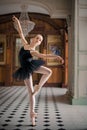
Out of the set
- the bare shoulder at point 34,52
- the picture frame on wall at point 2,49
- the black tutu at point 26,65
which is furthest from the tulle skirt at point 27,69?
the picture frame on wall at point 2,49

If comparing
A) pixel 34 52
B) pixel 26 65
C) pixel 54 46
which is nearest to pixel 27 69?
pixel 26 65

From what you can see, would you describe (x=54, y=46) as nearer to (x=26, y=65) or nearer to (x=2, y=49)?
(x=2, y=49)

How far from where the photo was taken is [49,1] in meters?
9.11

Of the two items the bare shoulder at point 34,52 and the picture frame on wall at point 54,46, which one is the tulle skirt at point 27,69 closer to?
the bare shoulder at point 34,52

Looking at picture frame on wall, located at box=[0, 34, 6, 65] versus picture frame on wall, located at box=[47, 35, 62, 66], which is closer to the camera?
picture frame on wall, located at box=[47, 35, 62, 66]

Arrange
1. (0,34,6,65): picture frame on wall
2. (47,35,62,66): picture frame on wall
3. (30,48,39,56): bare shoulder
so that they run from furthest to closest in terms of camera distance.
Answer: (0,34,6,65): picture frame on wall
(47,35,62,66): picture frame on wall
(30,48,39,56): bare shoulder

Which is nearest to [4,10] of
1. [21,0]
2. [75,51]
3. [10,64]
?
[21,0]

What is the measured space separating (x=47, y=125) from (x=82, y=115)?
1.37m

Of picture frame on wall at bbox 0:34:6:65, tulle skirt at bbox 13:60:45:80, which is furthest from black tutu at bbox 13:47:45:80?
picture frame on wall at bbox 0:34:6:65

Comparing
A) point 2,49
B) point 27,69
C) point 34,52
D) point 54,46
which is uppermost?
point 54,46

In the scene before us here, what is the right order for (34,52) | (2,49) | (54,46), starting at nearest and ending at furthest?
1. (34,52)
2. (54,46)
3. (2,49)

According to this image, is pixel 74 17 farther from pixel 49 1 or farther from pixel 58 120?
pixel 58 120

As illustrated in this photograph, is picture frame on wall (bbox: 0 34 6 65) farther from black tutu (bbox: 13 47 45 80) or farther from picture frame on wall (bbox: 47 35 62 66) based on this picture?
black tutu (bbox: 13 47 45 80)

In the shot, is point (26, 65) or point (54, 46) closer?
point (26, 65)
